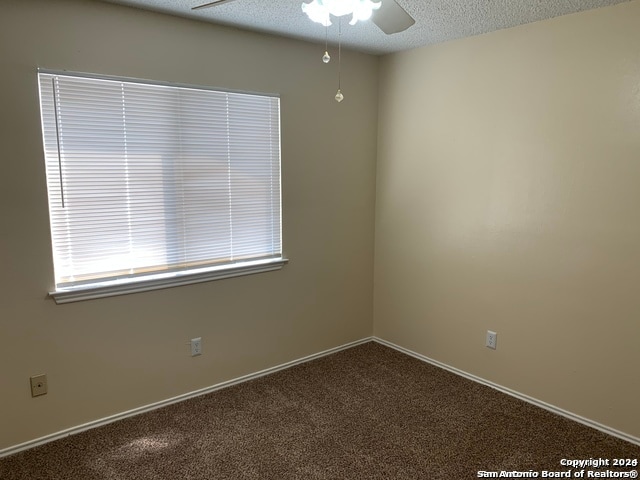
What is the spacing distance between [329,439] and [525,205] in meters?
1.80

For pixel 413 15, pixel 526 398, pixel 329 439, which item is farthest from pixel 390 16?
pixel 526 398

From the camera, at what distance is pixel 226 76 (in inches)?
108

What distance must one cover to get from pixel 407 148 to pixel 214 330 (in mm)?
1923

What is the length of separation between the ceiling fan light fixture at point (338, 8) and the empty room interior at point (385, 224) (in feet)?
3.08

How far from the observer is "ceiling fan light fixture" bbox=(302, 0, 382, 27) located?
1478mm

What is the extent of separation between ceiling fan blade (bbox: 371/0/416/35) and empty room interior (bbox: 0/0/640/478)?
0.77 metres

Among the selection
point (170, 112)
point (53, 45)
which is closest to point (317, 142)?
point (170, 112)

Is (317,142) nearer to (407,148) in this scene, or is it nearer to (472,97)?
(407,148)

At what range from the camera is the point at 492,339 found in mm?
2984

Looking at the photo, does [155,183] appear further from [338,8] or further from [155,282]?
[338,8]

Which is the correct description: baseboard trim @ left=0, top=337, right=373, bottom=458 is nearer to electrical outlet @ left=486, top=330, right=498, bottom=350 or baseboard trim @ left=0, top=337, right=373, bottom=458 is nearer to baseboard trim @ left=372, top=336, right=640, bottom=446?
baseboard trim @ left=372, top=336, right=640, bottom=446

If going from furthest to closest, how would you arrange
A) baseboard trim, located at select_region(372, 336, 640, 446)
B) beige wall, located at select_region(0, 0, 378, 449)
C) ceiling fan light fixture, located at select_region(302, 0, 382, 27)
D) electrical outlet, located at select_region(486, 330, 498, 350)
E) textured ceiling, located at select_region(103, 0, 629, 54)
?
1. electrical outlet, located at select_region(486, 330, 498, 350)
2. baseboard trim, located at select_region(372, 336, 640, 446)
3. textured ceiling, located at select_region(103, 0, 629, 54)
4. beige wall, located at select_region(0, 0, 378, 449)
5. ceiling fan light fixture, located at select_region(302, 0, 382, 27)

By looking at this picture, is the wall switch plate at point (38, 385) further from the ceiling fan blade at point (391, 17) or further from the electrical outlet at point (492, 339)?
the electrical outlet at point (492, 339)

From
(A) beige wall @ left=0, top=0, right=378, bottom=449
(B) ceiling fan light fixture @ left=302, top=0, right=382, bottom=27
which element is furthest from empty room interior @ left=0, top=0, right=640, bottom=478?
(B) ceiling fan light fixture @ left=302, top=0, right=382, bottom=27
